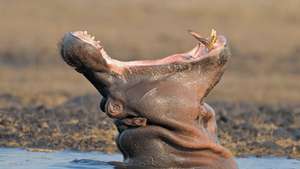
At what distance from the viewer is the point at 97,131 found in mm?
11258

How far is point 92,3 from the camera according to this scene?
2947 cm

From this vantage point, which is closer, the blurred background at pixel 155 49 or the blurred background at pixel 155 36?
the blurred background at pixel 155 49

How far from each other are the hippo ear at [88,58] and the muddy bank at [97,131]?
3.06m

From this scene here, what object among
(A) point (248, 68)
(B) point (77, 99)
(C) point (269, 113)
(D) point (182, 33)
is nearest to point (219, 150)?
(C) point (269, 113)

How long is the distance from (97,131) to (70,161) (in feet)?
8.90

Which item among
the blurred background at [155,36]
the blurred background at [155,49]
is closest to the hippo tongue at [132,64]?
the blurred background at [155,49]

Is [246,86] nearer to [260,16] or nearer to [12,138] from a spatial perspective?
[260,16]

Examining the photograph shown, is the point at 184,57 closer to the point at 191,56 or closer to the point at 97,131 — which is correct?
the point at 191,56

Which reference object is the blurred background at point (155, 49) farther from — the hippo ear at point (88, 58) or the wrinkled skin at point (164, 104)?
the hippo ear at point (88, 58)

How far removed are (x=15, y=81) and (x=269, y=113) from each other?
8.77m

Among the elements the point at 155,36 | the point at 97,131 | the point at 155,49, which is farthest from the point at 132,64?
the point at 155,36

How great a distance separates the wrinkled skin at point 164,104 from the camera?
7.33 m

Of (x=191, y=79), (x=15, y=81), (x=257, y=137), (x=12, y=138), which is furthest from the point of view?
(x=15, y=81)

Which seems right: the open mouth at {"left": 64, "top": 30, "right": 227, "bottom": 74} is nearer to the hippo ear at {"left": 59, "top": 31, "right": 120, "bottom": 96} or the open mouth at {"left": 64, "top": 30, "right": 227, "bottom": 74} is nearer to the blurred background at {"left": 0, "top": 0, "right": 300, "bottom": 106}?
the hippo ear at {"left": 59, "top": 31, "right": 120, "bottom": 96}
